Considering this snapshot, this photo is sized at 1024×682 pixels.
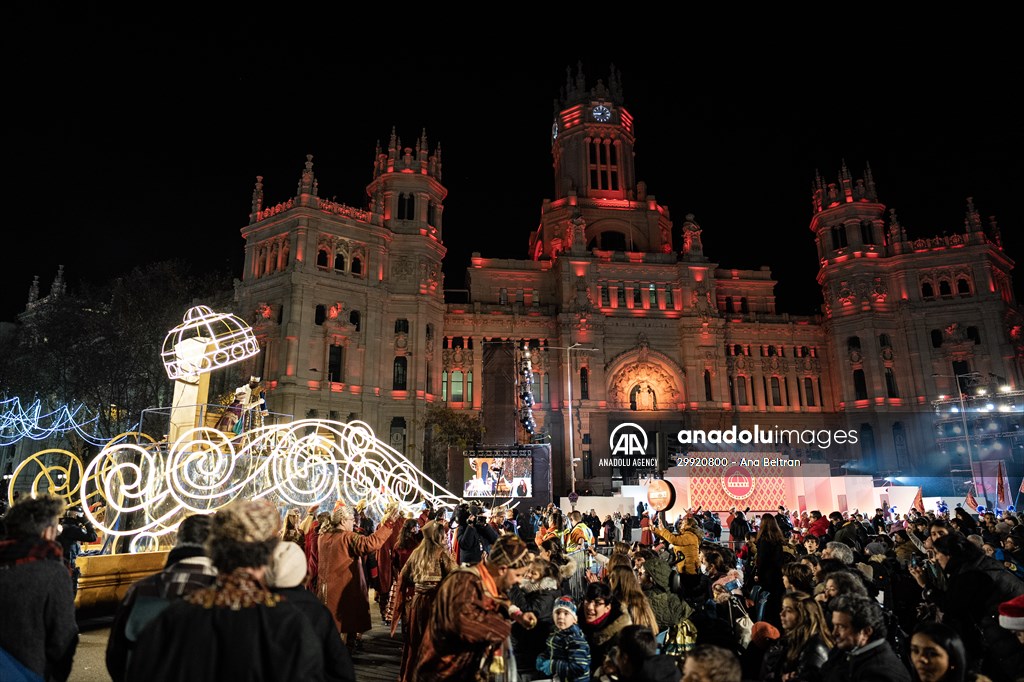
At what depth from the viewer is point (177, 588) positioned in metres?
3.43

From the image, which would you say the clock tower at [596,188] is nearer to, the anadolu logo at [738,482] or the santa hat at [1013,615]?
the anadolu logo at [738,482]

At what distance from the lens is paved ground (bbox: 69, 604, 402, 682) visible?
26.0ft

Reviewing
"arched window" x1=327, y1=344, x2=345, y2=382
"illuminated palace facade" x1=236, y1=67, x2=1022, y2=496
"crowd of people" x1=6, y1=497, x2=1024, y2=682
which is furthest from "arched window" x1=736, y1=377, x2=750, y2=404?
"crowd of people" x1=6, y1=497, x2=1024, y2=682

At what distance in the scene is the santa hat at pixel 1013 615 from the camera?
4348 millimetres

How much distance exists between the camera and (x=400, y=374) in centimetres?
4888

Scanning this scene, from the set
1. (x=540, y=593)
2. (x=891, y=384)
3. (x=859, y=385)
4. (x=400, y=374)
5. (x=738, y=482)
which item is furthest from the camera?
(x=859, y=385)

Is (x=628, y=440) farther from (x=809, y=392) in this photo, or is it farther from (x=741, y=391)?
(x=809, y=392)

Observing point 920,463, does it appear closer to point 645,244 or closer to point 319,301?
point 645,244

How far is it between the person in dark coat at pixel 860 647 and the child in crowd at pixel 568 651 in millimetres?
1759

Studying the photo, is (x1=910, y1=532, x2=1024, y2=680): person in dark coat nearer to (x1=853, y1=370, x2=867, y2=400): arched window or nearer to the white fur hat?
the white fur hat

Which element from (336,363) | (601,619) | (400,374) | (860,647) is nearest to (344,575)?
(601,619)

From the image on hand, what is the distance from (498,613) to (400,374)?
44842mm

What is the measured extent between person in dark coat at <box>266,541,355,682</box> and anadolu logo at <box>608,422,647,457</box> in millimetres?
45476

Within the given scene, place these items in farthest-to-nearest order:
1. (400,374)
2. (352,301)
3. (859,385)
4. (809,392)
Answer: (809,392)
(859,385)
(400,374)
(352,301)
